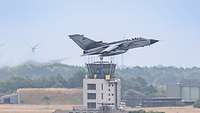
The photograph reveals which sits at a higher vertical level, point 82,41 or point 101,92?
point 82,41

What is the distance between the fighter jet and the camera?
11504cm

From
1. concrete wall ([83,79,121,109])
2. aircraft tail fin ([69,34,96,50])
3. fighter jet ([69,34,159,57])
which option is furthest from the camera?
concrete wall ([83,79,121,109])

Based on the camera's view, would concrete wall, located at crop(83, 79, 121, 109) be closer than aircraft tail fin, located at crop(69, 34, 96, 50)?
No

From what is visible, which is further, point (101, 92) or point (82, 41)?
point (82, 41)

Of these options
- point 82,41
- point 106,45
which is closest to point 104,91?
point 106,45

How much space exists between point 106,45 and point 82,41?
3767 mm

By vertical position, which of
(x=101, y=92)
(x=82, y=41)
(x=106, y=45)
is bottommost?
(x=101, y=92)

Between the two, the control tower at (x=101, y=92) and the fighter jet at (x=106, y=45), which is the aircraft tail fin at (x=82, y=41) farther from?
the control tower at (x=101, y=92)

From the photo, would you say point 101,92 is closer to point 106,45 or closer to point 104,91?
point 104,91

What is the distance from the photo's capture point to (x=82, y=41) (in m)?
119

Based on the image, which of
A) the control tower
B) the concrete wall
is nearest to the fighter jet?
the control tower

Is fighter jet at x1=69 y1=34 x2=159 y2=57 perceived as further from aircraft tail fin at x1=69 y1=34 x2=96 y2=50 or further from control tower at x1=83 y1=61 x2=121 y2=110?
control tower at x1=83 y1=61 x2=121 y2=110

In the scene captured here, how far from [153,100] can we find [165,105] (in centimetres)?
496

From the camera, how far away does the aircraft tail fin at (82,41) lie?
119m
